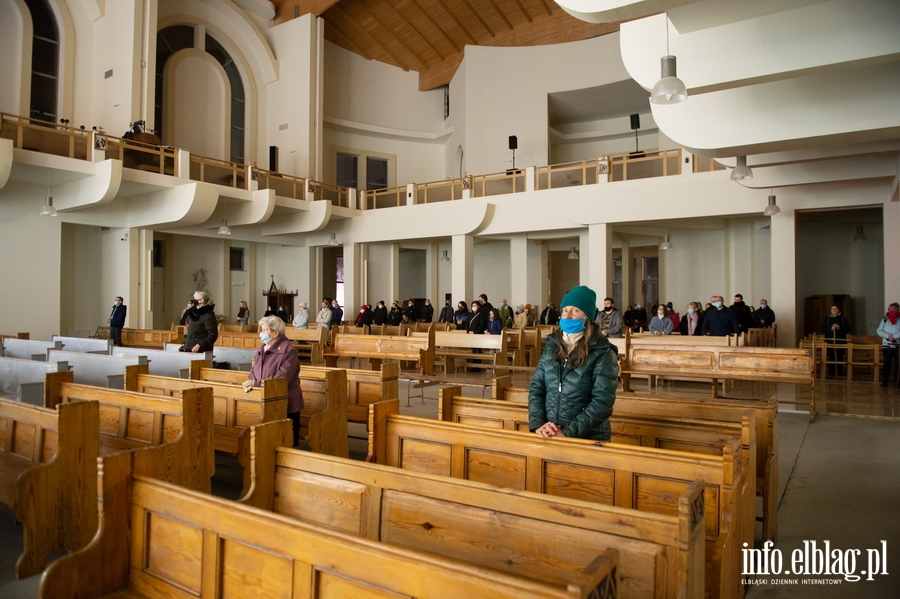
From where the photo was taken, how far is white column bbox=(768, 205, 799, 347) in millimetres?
11234

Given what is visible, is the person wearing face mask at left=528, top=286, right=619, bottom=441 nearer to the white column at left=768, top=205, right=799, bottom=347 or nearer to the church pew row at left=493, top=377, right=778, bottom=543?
the church pew row at left=493, top=377, right=778, bottom=543

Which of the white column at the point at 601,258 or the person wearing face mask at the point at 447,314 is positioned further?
the person wearing face mask at the point at 447,314

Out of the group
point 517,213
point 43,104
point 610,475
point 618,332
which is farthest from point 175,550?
point 43,104

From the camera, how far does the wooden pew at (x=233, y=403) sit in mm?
3975

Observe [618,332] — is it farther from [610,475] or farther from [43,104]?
[43,104]

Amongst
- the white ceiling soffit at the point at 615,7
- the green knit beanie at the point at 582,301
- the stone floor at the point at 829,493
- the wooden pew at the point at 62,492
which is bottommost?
the stone floor at the point at 829,493

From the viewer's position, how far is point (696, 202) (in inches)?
464

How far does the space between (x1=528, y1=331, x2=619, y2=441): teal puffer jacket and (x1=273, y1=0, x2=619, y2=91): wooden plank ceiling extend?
53.7ft

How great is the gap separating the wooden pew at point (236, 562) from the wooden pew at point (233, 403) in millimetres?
1873

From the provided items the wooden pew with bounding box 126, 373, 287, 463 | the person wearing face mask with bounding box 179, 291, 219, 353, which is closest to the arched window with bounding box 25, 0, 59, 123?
the person wearing face mask with bounding box 179, 291, 219, 353

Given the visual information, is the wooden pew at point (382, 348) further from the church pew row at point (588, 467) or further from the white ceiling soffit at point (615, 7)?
the church pew row at point (588, 467)

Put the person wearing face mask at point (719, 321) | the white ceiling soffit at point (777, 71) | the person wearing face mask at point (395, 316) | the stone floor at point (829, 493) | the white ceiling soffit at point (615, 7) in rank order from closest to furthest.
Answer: the stone floor at point (829, 493), the white ceiling soffit at point (615, 7), the white ceiling soffit at point (777, 71), the person wearing face mask at point (719, 321), the person wearing face mask at point (395, 316)

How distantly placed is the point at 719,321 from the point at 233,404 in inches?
315

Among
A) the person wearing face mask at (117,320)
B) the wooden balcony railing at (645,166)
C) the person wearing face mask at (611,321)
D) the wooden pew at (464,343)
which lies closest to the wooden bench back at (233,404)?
the wooden pew at (464,343)
